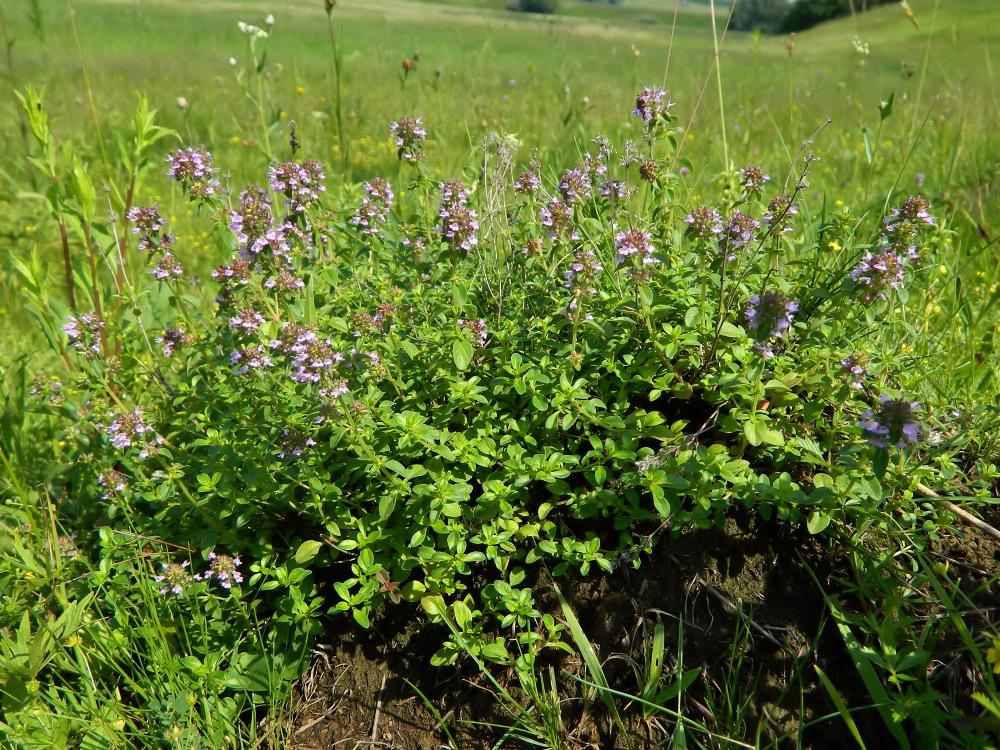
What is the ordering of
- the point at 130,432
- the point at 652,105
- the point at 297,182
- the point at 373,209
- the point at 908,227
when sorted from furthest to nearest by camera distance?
the point at 373,209, the point at 297,182, the point at 652,105, the point at 130,432, the point at 908,227

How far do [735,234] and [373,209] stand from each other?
4.48ft

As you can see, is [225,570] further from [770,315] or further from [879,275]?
[879,275]

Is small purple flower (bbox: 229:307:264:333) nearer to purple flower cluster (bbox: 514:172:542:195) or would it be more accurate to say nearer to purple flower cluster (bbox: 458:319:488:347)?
purple flower cluster (bbox: 458:319:488:347)

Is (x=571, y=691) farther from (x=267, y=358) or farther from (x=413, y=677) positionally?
(x=267, y=358)

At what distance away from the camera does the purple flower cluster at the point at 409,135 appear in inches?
107

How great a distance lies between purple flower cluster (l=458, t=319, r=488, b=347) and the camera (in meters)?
2.39

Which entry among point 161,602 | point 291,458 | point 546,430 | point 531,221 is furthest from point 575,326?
point 161,602

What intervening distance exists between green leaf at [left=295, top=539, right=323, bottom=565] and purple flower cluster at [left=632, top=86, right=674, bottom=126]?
1854mm

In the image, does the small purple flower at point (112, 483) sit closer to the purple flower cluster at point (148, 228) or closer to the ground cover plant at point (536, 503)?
the ground cover plant at point (536, 503)

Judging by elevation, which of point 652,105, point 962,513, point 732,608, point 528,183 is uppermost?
point 652,105

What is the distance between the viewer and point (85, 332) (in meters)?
2.64

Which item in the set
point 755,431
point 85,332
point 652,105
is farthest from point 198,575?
point 652,105

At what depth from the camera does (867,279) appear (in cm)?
208

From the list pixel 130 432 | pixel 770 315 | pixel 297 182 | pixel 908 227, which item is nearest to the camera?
pixel 770 315
